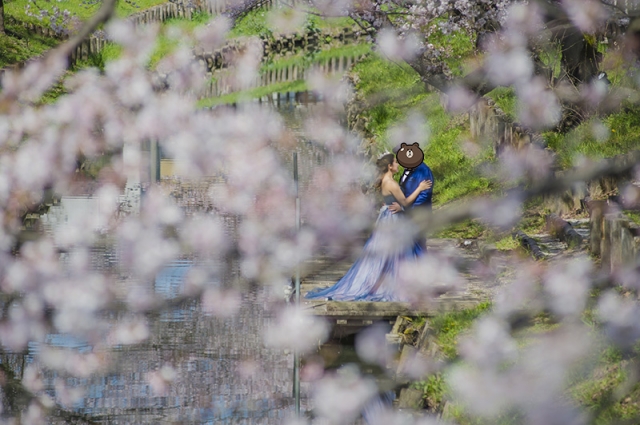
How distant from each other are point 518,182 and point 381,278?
4008 mm

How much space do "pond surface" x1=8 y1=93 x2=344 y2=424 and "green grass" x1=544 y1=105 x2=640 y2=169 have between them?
14.2ft

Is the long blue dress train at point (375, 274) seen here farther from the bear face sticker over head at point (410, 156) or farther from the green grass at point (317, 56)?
the green grass at point (317, 56)

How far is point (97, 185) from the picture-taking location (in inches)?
241

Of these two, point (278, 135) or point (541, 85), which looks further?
point (541, 85)

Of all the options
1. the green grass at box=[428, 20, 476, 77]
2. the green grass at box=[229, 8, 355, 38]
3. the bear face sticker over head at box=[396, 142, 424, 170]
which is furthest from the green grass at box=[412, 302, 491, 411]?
the green grass at box=[229, 8, 355, 38]

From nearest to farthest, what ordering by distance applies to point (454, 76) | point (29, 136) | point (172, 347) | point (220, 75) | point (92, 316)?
point (92, 316), point (29, 136), point (172, 347), point (454, 76), point (220, 75)

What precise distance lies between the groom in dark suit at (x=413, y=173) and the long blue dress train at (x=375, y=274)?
0.26 m

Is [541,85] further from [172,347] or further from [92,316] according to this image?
[92,316]

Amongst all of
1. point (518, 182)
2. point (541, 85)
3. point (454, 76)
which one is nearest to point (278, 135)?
point (518, 182)

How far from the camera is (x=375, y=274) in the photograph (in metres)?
8.70

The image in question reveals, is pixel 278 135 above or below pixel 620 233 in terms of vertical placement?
above

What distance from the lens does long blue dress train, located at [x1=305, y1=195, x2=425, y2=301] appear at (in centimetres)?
862

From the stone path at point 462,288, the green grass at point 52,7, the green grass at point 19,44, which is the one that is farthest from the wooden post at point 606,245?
the green grass at point 52,7

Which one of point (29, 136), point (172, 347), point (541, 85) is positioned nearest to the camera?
point (29, 136)
